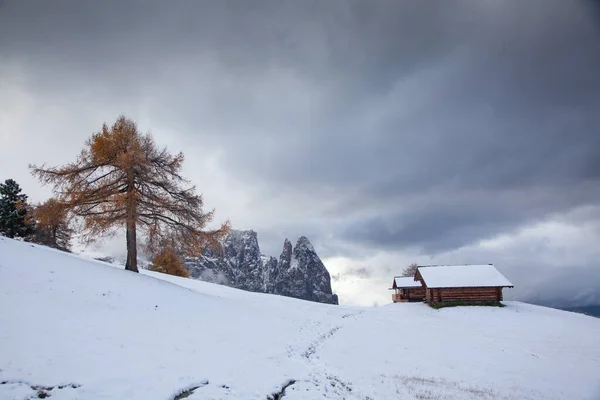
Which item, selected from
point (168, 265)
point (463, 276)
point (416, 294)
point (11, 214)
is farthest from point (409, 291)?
point (11, 214)

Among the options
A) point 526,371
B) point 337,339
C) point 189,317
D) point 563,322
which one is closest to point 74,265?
point 189,317

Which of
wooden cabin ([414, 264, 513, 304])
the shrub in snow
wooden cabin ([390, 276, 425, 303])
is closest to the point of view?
wooden cabin ([414, 264, 513, 304])

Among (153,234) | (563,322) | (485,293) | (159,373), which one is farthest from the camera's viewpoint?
(485,293)

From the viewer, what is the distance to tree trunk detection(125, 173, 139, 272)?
1853 cm

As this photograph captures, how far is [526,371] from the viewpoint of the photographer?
1416 centimetres

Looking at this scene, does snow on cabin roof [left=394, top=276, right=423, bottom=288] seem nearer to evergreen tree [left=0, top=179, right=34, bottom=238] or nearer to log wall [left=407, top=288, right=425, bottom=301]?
log wall [left=407, top=288, right=425, bottom=301]

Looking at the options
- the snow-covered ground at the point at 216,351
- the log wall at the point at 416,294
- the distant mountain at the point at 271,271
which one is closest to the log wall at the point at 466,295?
the log wall at the point at 416,294

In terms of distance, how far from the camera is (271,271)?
490 ft

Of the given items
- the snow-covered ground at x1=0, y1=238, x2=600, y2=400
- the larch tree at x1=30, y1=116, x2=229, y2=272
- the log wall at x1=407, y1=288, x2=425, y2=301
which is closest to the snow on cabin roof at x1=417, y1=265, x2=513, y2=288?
the log wall at x1=407, y1=288, x2=425, y2=301

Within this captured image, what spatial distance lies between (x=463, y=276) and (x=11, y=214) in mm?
55380

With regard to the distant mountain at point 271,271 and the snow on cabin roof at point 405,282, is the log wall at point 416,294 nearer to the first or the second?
the snow on cabin roof at point 405,282

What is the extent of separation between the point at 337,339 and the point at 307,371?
25.8 feet

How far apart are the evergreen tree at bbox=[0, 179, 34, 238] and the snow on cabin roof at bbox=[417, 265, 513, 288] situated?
160ft

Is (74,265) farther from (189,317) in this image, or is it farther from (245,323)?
(245,323)
